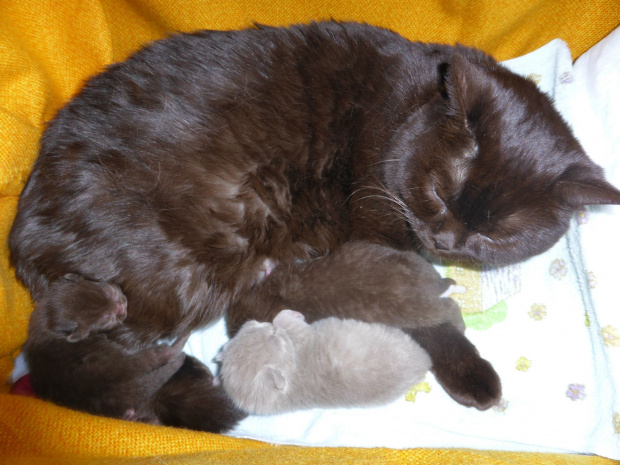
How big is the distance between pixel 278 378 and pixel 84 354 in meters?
0.59

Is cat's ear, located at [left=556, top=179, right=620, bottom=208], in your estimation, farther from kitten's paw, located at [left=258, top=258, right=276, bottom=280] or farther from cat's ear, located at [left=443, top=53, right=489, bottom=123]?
kitten's paw, located at [left=258, top=258, right=276, bottom=280]

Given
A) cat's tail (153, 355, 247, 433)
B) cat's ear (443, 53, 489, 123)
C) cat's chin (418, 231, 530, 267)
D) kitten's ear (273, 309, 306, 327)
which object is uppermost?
cat's ear (443, 53, 489, 123)

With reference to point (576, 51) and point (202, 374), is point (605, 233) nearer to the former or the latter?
point (576, 51)

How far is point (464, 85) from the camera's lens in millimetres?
1162

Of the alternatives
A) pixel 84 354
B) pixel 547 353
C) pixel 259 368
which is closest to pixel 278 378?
pixel 259 368

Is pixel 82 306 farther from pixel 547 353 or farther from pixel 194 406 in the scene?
pixel 547 353

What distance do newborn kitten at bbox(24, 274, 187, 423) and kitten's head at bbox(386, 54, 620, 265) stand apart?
952 millimetres

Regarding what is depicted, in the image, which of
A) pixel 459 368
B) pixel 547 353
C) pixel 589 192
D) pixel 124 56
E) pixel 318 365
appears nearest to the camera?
pixel 589 192

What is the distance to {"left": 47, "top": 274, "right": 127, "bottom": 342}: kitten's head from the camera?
1.31 meters

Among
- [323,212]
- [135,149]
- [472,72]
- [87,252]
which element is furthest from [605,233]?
[87,252]

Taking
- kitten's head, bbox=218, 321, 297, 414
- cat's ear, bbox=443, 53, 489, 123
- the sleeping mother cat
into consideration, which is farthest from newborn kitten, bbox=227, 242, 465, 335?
cat's ear, bbox=443, 53, 489, 123

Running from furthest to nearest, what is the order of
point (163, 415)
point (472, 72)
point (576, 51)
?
point (576, 51) < point (163, 415) < point (472, 72)

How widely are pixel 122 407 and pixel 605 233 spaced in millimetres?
1690

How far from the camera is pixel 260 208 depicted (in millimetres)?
1494
